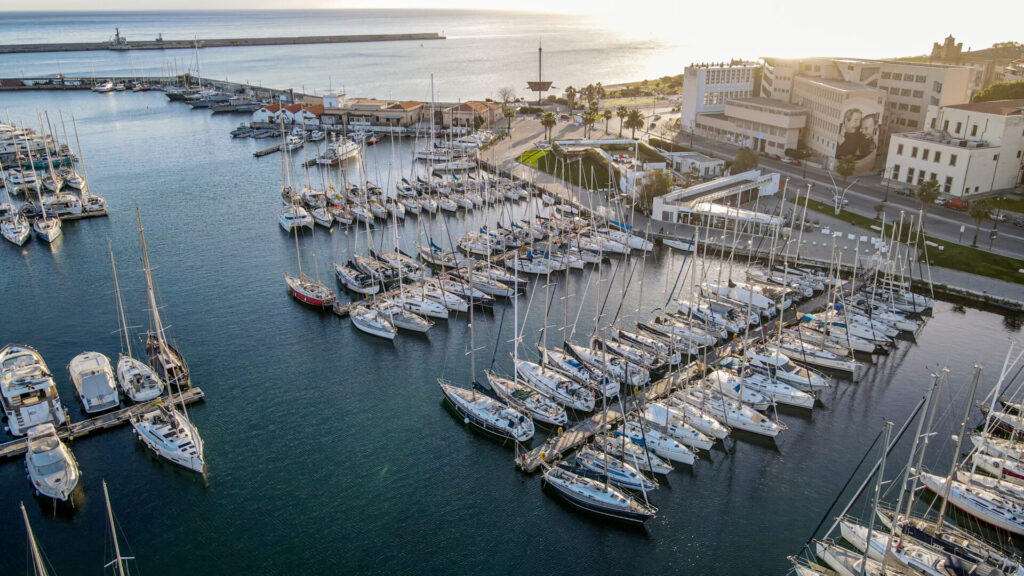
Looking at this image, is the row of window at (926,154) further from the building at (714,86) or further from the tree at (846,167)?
the building at (714,86)

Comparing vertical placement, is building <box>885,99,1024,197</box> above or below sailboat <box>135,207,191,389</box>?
above

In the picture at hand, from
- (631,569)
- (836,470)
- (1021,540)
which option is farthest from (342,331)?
(1021,540)

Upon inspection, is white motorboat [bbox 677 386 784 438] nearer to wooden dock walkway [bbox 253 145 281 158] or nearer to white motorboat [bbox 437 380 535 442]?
white motorboat [bbox 437 380 535 442]

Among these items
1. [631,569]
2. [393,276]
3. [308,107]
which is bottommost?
[631,569]

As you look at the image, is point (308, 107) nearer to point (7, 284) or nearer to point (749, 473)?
point (7, 284)

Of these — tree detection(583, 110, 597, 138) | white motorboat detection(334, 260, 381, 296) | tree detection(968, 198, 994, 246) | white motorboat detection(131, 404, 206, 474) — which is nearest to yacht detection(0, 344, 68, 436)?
white motorboat detection(131, 404, 206, 474)

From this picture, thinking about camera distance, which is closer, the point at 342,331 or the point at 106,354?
the point at 106,354

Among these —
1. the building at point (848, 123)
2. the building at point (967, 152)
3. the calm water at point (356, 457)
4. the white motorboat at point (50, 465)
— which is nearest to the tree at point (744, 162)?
the building at point (848, 123)
